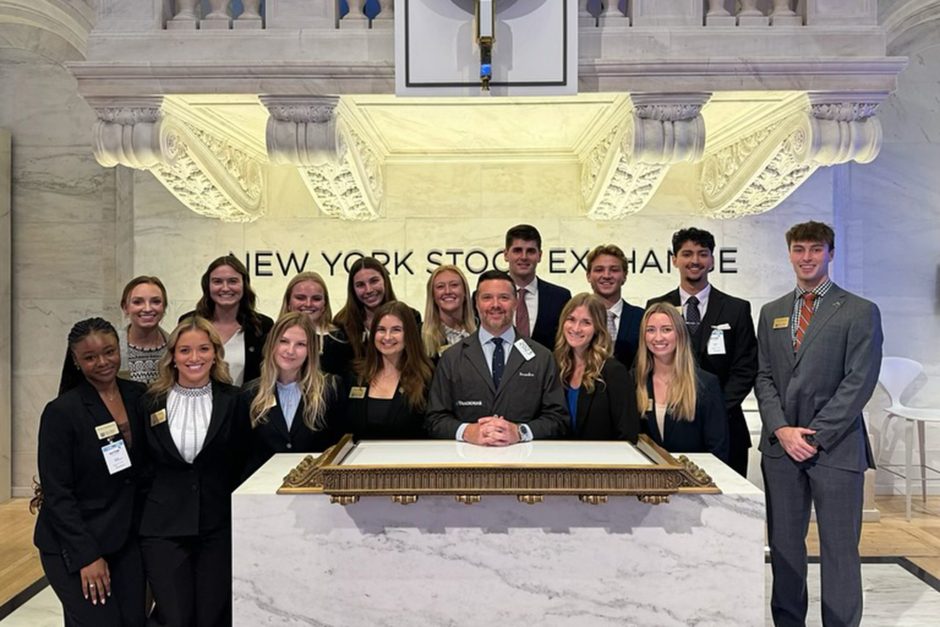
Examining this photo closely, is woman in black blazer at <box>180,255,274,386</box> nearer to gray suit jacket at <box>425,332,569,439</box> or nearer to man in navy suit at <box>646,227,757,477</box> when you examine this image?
gray suit jacket at <box>425,332,569,439</box>

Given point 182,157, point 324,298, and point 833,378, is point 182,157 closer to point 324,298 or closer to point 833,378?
point 324,298

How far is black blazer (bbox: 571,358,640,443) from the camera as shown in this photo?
3.22 metres

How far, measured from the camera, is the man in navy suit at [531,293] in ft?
13.4

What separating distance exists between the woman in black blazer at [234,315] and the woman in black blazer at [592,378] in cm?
139

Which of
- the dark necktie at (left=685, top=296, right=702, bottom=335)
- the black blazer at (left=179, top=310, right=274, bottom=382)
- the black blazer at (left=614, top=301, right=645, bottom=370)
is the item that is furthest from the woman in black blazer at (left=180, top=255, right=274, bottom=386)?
the dark necktie at (left=685, top=296, right=702, bottom=335)

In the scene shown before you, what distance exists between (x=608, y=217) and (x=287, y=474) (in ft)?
11.6

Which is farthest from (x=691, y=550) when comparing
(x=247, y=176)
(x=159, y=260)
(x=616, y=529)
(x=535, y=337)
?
(x=159, y=260)

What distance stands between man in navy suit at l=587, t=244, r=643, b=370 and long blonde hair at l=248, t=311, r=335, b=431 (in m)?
1.40

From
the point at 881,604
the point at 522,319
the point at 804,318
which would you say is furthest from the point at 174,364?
the point at 881,604

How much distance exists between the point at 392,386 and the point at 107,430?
105 centimetres

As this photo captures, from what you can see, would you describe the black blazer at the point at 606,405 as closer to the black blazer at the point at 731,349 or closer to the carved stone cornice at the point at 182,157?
the black blazer at the point at 731,349

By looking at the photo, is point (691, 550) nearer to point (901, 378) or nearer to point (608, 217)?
point (608, 217)

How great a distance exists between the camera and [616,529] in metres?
2.64

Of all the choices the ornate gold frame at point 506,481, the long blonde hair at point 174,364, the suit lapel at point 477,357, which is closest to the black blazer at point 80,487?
the long blonde hair at point 174,364
